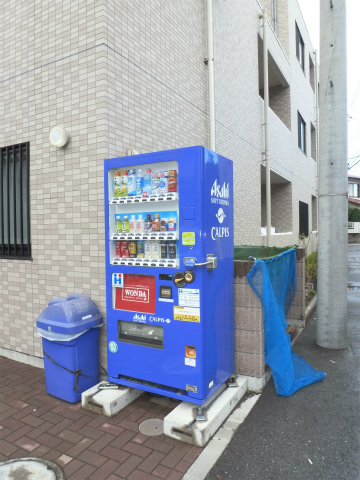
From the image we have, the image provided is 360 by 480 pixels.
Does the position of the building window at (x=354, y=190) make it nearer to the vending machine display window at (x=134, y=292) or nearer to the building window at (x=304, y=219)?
the building window at (x=304, y=219)

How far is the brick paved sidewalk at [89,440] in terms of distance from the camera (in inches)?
104

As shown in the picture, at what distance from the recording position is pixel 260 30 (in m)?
9.69

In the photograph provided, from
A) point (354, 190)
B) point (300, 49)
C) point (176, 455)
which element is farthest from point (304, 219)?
point (354, 190)

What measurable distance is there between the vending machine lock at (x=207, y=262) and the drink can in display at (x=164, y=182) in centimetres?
69

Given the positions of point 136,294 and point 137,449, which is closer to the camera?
point 137,449

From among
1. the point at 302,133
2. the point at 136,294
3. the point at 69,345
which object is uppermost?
the point at 302,133

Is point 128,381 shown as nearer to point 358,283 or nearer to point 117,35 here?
point 117,35

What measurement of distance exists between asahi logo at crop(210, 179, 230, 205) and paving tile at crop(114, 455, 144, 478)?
2244 mm

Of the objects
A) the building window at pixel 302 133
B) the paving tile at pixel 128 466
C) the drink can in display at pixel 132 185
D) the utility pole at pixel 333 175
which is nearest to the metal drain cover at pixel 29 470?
the paving tile at pixel 128 466

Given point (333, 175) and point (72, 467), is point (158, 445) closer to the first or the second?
point (72, 467)

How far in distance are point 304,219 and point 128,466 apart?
595 inches

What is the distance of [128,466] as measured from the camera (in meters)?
2.65

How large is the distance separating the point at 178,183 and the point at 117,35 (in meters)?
2.15

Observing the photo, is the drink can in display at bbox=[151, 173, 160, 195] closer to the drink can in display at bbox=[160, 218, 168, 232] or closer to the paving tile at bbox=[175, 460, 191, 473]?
the drink can in display at bbox=[160, 218, 168, 232]
